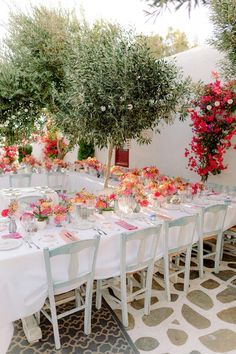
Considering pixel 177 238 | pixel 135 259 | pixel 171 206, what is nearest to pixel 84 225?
pixel 135 259

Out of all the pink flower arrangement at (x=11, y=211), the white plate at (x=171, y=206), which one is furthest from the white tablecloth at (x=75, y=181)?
the pink flower arrangement at (x=11, y=211)

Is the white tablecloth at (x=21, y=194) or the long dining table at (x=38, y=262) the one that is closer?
the long dining table at (x=38, y=262)

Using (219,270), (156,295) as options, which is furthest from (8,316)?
(219,270)

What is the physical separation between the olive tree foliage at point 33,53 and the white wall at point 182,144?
9.27ft

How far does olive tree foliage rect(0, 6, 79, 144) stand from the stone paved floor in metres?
4.31

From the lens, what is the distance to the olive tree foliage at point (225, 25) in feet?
15.9

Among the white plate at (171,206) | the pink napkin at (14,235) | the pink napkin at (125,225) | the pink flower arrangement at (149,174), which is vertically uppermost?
the pink flower arrangement at (149,174)

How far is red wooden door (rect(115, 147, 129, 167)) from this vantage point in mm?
10414

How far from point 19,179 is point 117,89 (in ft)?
12.1

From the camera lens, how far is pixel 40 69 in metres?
6.30

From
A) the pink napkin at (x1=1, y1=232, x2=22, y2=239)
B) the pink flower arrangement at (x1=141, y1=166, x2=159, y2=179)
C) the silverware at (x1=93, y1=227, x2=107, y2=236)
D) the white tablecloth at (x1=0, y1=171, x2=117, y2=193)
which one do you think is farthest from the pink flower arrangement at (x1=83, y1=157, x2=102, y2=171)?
the pink napkin at (x1=1, y1=232, x2=22, y2=239)

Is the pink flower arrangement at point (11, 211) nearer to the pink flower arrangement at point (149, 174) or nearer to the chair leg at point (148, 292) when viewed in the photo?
Answer: the chair leg at point (148, 292)

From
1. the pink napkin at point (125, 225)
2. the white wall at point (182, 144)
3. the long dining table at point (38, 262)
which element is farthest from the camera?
the white wall at point (182, 144)

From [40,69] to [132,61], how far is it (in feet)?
8.51
